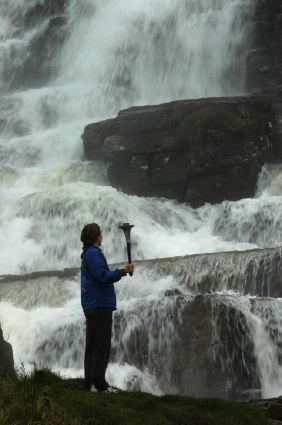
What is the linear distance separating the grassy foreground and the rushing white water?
3.92 meters

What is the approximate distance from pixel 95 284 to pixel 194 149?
63.9 ft

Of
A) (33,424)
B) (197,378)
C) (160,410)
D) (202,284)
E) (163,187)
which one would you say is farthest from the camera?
(163,187)

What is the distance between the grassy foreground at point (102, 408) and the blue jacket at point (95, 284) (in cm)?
96

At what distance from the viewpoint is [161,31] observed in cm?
3944

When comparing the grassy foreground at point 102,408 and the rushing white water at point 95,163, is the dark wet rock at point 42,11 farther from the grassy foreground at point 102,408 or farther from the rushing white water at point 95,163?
the grassy foreground at point 102,408

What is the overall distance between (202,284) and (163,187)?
11113mm

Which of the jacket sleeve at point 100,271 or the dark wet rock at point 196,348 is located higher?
the jacket sleeve at point 100,271

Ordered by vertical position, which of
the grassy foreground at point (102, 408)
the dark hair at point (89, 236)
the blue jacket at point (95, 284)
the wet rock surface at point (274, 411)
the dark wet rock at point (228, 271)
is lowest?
the wet rock surface at point (274, 411)

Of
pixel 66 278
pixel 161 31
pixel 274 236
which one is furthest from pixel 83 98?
pixel 66 278

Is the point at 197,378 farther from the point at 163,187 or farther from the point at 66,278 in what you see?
the point at 163,187

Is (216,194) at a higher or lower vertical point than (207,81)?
lower

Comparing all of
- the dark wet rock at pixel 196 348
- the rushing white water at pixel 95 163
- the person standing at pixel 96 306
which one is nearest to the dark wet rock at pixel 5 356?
the rushing white water at pixel 95 163

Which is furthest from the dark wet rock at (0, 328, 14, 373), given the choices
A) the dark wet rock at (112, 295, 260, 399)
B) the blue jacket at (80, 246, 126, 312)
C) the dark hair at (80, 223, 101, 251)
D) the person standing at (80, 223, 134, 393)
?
the dark wet rock at (112, 295, 260, 399)

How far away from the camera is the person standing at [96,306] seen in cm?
675
